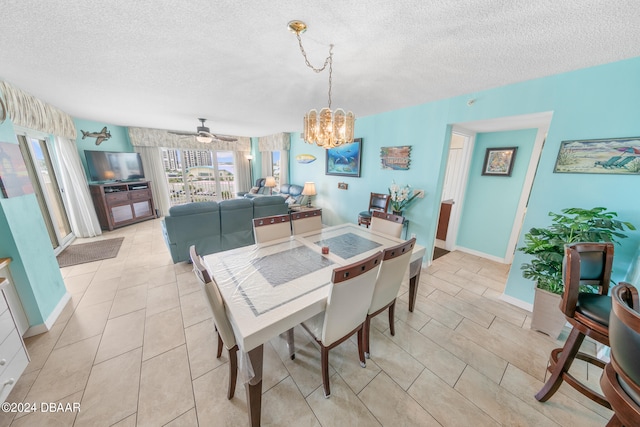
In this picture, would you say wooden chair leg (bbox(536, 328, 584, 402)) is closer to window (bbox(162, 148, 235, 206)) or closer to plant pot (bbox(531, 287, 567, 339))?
plant pot (bbox(531, 287, 567, 339))

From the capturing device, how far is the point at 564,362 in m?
1.28

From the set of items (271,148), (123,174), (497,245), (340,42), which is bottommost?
(497,245)

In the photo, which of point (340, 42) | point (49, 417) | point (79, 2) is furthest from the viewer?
point (340, 42)

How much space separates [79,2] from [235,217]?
2.35m

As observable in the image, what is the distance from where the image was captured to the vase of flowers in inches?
122

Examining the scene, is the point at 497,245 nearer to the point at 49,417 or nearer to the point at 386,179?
the point at 386,179

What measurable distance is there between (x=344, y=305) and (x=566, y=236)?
6.90 feet

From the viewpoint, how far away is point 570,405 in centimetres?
134

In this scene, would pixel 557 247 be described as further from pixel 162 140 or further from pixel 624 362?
pixel 162 140

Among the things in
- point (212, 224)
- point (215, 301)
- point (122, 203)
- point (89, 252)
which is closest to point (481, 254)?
point (215, 301)

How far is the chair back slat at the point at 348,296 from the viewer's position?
1.14m

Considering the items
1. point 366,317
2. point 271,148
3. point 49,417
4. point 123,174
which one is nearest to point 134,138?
point 123,174

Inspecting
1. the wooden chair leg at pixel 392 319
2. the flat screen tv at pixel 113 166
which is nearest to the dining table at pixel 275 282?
the wooden chair leg at pixel 392 319

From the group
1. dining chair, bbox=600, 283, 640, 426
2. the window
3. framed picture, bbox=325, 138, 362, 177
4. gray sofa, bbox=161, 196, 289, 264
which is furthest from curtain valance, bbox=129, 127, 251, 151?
dining chair, bbox=600, 283, 640, 426
